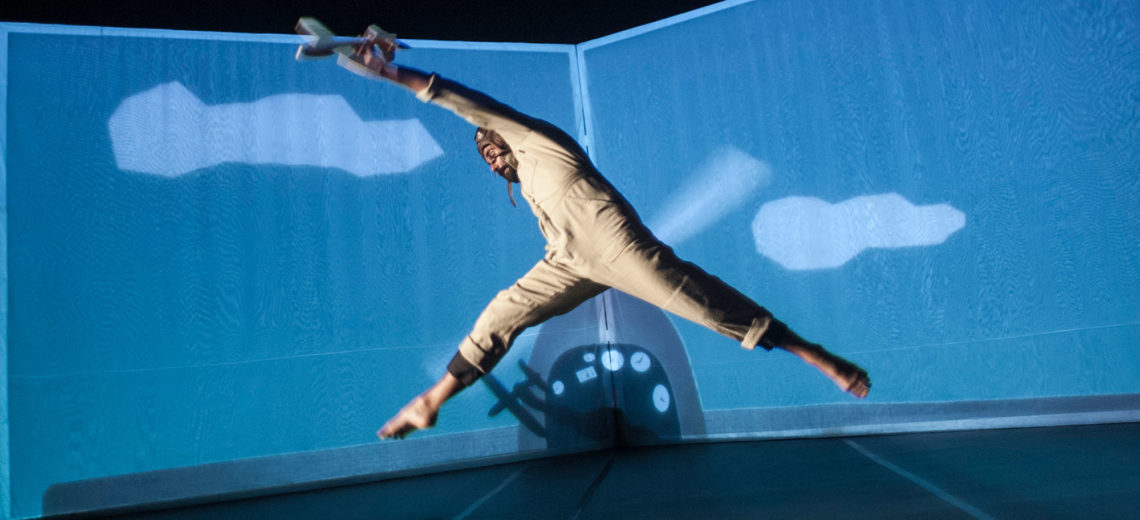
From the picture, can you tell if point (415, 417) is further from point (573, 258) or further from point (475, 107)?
point (475, 107)

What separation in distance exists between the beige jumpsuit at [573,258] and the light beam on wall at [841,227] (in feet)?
4.90

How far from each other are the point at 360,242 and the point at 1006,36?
360 centimetres

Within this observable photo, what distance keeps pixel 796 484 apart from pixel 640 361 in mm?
1826

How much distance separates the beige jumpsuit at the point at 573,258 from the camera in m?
2.94

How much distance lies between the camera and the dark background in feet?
13.0

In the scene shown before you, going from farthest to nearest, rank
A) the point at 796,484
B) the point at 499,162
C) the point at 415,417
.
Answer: the point at 499,162, the point at 415,417, the point at 796,484

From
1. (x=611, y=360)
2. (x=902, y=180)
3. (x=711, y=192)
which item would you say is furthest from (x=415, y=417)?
(x=902, y=180)

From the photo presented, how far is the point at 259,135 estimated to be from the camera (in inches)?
167

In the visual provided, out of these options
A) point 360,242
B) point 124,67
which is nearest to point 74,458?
point 360,242

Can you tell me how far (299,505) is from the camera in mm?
3643

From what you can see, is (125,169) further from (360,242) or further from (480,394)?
(480,394)

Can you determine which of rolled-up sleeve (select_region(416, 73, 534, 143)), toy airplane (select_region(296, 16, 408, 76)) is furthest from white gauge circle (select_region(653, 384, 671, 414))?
toy airplane (select_region(296, 16, 408, 76))

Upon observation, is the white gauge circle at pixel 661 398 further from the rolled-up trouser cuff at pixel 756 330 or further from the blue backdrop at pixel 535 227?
the rolled-up trouser cuff at pixel 756 330

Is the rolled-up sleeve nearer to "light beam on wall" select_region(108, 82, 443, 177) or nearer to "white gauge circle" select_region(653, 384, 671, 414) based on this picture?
"light beam on wall" select_region(108, 82, 443, 177)
